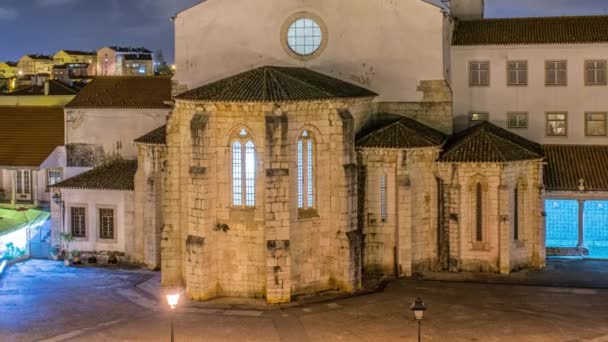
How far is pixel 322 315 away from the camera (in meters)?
32.6

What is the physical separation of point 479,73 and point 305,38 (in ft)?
28.5

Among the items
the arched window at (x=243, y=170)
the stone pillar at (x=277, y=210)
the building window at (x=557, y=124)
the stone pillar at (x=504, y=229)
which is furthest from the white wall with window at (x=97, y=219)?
the building window at (x=557, y=124)

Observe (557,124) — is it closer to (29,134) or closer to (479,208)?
(479,208)

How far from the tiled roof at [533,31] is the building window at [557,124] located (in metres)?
3.40

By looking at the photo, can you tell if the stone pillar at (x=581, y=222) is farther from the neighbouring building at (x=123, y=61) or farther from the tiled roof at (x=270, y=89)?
the neighbouring building at (x=123, y=61)

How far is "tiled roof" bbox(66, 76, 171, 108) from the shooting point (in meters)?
46.0

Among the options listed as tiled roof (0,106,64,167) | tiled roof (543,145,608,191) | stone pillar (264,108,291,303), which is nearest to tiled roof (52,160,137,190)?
tiled roof (0,106,64,167)

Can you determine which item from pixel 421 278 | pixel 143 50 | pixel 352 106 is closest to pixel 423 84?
pixel 352 106

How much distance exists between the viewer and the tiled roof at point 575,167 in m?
41.6

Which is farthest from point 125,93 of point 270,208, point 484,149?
point 484,149

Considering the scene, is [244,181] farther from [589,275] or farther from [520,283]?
[589,275]

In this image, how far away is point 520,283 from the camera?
37156mm

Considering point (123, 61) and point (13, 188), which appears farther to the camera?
point (123, 61)

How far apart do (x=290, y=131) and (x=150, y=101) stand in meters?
13.7
